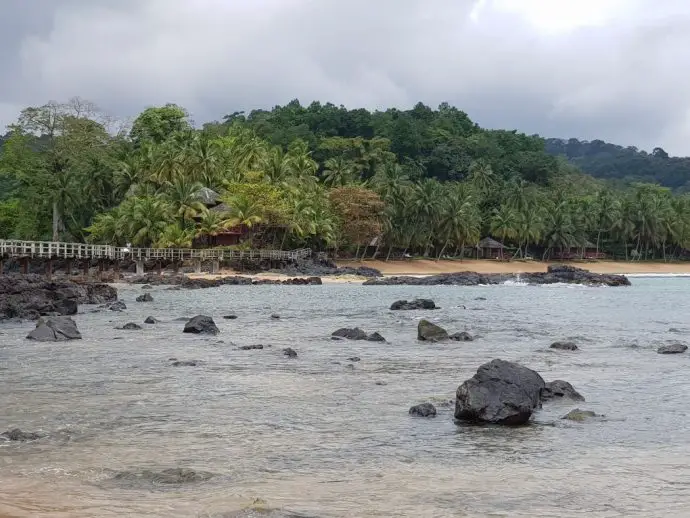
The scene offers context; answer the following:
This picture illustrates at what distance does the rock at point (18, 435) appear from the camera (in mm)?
10163

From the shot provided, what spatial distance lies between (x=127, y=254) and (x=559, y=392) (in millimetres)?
51682

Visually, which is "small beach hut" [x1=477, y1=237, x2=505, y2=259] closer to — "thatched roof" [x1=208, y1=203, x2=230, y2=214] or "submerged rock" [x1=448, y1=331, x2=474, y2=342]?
"thatched roof" [x1=208, y1=203, x2=230, y2=214]

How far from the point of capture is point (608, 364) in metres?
18.7

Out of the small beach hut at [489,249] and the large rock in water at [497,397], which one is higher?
the small beach hut at [489,249]

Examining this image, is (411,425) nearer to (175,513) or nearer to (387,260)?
(175,513)

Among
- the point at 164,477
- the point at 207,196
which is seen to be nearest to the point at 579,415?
the point at 164,477

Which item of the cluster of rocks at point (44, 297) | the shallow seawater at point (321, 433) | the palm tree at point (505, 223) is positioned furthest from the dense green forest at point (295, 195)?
the shallow seawater at point (321, 433)

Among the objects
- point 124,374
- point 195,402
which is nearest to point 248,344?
point 124,374

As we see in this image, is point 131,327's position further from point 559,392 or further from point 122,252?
point 122,252

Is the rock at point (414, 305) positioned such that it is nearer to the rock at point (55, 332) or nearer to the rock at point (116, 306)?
the rock at point (116, 306)

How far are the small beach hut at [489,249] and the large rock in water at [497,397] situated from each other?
86.2 metres

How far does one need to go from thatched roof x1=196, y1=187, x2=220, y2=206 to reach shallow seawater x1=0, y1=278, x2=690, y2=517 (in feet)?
160

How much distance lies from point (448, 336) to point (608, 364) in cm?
632

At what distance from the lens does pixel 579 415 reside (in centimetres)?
1200
